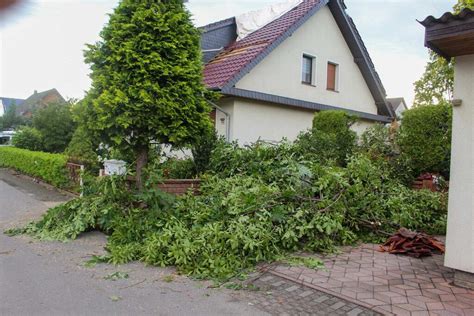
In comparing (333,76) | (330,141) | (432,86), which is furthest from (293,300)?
(432,86)

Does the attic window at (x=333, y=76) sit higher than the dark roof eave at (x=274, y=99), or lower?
higher

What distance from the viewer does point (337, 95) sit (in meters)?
14.5

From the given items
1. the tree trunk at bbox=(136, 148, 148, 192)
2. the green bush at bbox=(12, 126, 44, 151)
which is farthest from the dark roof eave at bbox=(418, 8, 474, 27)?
the green bush at bbox=(12, 126, 44, 151)

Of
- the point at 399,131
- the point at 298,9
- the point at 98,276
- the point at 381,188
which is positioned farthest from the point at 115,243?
the point at 298,9

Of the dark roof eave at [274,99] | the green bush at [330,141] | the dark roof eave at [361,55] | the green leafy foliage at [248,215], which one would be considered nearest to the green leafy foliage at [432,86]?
the dark roof eave at [361,55]

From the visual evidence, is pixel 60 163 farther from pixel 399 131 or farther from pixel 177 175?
pixel 399 131

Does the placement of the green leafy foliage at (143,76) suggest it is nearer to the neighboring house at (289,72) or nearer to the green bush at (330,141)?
the green bush at (330,141)

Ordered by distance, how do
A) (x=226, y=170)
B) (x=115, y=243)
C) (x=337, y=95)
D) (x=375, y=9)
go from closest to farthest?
(x=115, y=243), (x=375, y=9), (x=226, y=170), (x=337, y=95)

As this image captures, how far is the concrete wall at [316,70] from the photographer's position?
470 inches

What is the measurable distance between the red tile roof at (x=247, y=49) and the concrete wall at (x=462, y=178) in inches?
262

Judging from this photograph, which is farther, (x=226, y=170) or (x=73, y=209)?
(x=226, y=170)

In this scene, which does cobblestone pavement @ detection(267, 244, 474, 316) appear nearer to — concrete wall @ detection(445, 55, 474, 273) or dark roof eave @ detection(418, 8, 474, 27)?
concrete wall @ detection(445, 55, 474, 273)

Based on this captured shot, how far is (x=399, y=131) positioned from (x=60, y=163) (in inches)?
393

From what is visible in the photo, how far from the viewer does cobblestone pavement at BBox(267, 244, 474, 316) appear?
3.66 m
